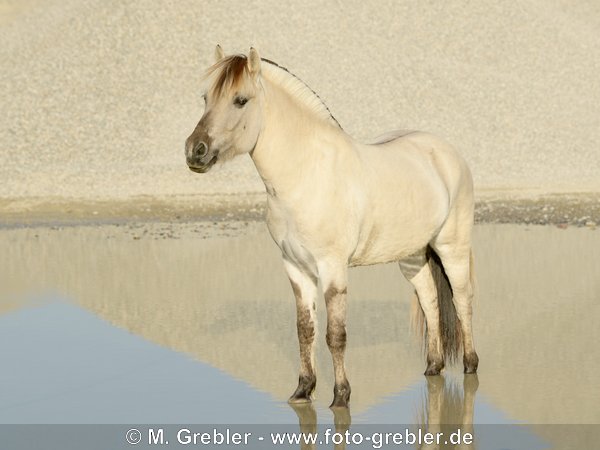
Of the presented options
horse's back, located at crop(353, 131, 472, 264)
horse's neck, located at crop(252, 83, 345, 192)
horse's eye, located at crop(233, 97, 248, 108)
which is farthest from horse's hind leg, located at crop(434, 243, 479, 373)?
horse's eye, located at crop(233, 97, 248, 108)

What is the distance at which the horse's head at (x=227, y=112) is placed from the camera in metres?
10.1

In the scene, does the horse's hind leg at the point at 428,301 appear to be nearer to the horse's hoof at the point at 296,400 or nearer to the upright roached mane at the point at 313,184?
the upright roached mane at the point at 313,184

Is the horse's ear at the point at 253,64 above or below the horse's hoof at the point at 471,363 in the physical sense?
above

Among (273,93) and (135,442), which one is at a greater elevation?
(273,93)

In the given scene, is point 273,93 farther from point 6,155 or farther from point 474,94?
point 474,94

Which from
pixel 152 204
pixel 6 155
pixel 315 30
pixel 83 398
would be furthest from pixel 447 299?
pixel 315 30

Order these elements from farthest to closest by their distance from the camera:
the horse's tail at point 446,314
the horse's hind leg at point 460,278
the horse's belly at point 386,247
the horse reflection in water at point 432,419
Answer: the horse's tail at point 446,314 → the horse's hind leg at point 460,278 → the horse's belly at point 386,247 → the horse reflection in water at point 432,419

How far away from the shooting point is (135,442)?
9641 millimetres

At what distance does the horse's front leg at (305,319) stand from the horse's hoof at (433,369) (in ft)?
5.73

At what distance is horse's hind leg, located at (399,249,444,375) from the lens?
12.4 meters

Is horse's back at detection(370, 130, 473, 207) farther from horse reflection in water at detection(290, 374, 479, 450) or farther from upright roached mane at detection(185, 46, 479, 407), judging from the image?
horse reflection in water at detection(290, 374, 479, 450)

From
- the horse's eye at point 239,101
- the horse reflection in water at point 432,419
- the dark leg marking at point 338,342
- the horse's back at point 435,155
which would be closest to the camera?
the horse reflection in water at point 432,419

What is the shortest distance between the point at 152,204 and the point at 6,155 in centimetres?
1628

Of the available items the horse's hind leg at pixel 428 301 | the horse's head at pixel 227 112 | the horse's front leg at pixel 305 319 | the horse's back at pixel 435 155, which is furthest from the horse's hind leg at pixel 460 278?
the horse's head at pixel 227 112
